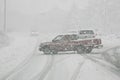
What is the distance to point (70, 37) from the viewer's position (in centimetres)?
2695

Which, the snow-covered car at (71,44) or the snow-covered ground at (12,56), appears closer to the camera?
the snow-covered ground at (12,56)

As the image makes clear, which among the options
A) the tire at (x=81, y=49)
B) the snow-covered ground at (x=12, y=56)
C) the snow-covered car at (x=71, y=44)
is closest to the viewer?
the snow-covered ground at (x=12, y=56)

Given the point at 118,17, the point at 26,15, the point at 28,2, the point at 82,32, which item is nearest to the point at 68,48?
the point at 82,32

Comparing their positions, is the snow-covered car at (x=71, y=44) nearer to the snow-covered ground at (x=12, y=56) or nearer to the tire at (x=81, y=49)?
the tire at (x=81, y=49)

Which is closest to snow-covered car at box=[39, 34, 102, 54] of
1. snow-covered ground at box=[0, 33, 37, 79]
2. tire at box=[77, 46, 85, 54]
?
tire at box=[77, 46, 85, 54]

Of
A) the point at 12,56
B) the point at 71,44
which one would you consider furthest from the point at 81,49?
the point at 12,56

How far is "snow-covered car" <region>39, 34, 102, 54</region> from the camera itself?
86.8 feet

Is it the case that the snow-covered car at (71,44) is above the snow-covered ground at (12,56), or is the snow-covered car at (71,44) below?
above

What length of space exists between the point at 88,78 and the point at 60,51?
14.0m

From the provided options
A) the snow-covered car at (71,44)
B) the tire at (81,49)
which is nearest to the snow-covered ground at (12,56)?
the snow-covered car at (71,44)

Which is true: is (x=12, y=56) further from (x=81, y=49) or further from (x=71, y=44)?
(x=81, y=49)

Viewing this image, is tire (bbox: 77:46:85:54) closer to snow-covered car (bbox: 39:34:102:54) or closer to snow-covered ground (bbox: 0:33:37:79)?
snow-covered car (bbox: 39:34:102:54)

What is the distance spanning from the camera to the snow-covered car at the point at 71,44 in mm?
26469

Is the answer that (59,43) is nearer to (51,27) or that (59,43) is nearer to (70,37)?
(70,37)
